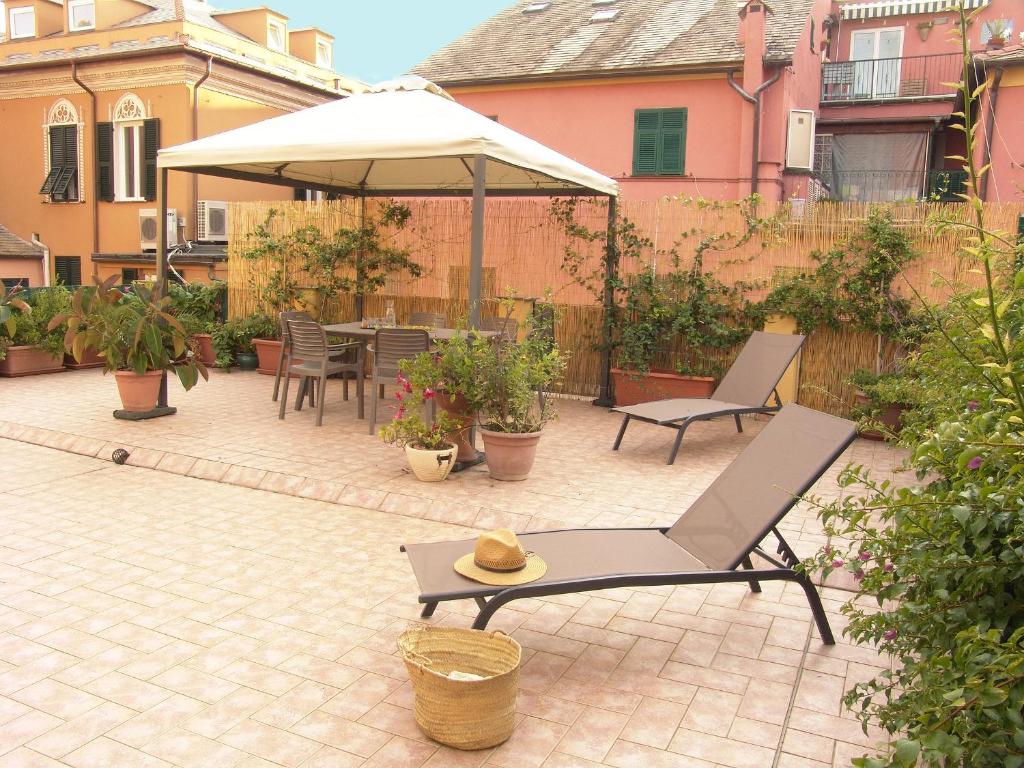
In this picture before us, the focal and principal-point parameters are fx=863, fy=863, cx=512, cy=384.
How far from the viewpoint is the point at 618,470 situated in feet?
21.3

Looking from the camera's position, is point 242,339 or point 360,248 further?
point 242,339

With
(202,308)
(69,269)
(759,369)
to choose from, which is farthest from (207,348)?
(69,269)

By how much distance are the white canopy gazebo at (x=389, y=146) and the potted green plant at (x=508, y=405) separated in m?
0.40

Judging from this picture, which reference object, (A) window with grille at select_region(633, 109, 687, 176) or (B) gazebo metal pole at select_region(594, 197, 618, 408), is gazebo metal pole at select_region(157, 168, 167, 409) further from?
(A) window with grille at select_region(633, 109, 687, 176)

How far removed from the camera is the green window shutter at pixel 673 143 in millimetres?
15852

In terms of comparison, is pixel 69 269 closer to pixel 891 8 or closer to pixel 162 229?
pixel 162 229

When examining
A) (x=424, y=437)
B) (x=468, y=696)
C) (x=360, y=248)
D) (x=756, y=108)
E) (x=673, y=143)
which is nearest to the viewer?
(x=468, y=696)

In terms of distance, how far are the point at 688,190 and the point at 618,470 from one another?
10.4 meters

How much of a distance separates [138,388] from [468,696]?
593cm

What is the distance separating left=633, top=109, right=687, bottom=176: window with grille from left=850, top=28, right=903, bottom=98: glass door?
7775 mm

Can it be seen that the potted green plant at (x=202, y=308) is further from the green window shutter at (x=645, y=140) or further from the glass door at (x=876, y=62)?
the glass door at (x=876, y=62)

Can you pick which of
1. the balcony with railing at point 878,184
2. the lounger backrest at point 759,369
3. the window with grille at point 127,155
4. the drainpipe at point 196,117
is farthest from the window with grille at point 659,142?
the window with grille at point 127,155

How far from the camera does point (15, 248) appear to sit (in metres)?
18.1

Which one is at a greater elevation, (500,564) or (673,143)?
(673,143)
